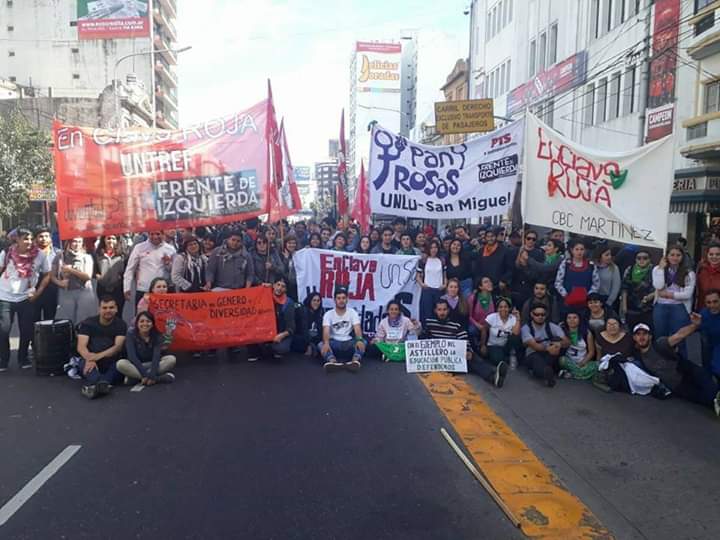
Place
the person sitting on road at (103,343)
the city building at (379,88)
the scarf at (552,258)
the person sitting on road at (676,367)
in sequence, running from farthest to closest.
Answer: the city building at (379,88), the scarf at (552,258), the person sitting on road at (103,343), the person sitting on road at (676,367)

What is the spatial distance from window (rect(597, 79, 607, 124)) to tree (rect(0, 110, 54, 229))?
2374cm

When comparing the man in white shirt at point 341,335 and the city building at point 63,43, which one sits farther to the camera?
the city building at point 63,43

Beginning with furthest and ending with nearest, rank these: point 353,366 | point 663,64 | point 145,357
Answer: point 663,64 → point 353,366 → point 145,357

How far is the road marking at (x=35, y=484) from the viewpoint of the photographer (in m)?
4.15

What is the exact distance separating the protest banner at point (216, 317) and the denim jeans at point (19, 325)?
1.47 metres

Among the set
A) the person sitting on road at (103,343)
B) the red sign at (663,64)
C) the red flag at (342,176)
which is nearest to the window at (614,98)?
the red sign at (663,64)

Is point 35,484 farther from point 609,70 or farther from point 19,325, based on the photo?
point 609,70

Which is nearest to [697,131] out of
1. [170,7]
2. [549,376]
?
[549,376]

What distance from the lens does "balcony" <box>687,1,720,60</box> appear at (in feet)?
49.3

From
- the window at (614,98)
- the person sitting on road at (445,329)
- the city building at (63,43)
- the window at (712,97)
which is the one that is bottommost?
the person sitting on road at (445,329)

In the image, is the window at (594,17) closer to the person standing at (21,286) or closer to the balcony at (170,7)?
the person standing at (21,286)

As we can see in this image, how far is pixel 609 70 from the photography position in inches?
861

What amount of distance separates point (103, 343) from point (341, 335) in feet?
9.37

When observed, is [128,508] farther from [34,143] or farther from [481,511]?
[34,143]
